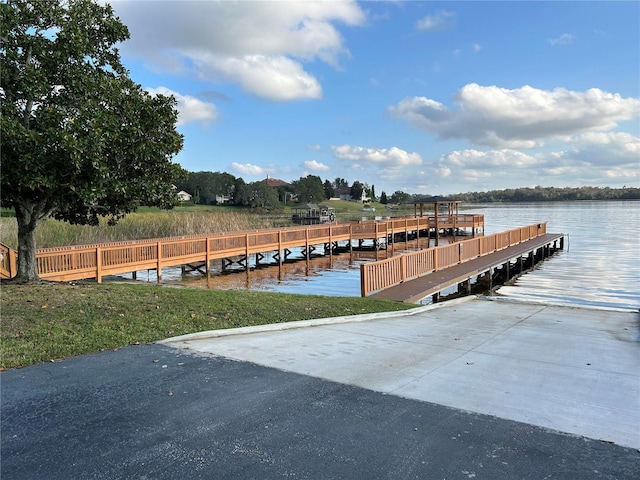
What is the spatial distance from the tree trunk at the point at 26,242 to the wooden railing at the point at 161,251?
2865mm

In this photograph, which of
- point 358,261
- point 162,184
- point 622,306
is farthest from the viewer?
point 358,261

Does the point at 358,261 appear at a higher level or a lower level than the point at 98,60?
lower

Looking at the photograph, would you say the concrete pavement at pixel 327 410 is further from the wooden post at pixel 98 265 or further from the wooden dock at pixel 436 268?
the wooden post at pixel 98 265

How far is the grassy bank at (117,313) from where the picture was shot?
605 cm

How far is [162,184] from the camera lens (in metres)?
9.90

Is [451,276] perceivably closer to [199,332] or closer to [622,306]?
[622,306]

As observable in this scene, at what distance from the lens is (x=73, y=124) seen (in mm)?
7941

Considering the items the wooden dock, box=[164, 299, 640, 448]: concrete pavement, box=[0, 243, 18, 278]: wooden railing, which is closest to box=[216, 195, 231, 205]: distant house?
the wooden dock

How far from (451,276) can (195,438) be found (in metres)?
13.0

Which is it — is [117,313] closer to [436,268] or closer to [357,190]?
[436,268]

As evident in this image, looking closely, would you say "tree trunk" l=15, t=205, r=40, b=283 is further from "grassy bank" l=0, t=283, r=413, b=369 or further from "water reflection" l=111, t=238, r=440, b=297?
"water reflection" l=111, t=238, r=440, b=297

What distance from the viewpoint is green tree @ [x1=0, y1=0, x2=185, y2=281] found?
7906mm

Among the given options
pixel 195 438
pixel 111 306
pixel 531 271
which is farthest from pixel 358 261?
pixel 195 438

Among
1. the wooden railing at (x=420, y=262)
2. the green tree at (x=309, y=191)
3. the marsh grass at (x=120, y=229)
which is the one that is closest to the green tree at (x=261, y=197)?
the green tree at (x=309, y=191)
